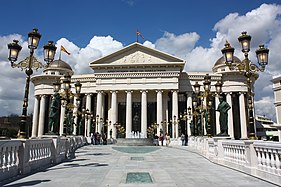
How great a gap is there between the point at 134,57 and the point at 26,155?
161 feet

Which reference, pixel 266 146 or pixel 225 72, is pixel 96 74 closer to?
pixel 225 72

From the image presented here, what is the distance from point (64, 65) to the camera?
2640 inches

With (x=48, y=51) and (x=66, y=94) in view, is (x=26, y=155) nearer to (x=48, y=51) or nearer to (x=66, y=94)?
(x=48, y=51)

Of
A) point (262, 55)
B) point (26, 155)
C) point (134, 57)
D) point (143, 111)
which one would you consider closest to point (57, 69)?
point (134, 57)

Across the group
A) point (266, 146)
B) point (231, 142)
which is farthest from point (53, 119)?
point (266, 146)

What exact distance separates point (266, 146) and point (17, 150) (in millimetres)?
9200

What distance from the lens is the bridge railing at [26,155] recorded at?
26.3 ft

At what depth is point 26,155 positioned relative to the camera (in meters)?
9.48

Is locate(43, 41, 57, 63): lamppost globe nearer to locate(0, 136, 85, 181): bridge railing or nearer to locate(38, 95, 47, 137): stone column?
locate(0, 136, 85, 181): bridge railing

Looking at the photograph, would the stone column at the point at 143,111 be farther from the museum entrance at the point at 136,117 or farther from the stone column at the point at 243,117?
the stone column at the point at 243,117

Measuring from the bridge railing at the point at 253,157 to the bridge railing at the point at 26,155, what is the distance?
8893 millimetres

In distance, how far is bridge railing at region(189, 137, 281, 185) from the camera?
7509 mm

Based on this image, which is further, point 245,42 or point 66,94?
point 66,94

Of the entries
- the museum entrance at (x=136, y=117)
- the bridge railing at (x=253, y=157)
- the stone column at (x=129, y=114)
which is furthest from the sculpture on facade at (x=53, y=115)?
the museum entrance at (x=136, y=117)
